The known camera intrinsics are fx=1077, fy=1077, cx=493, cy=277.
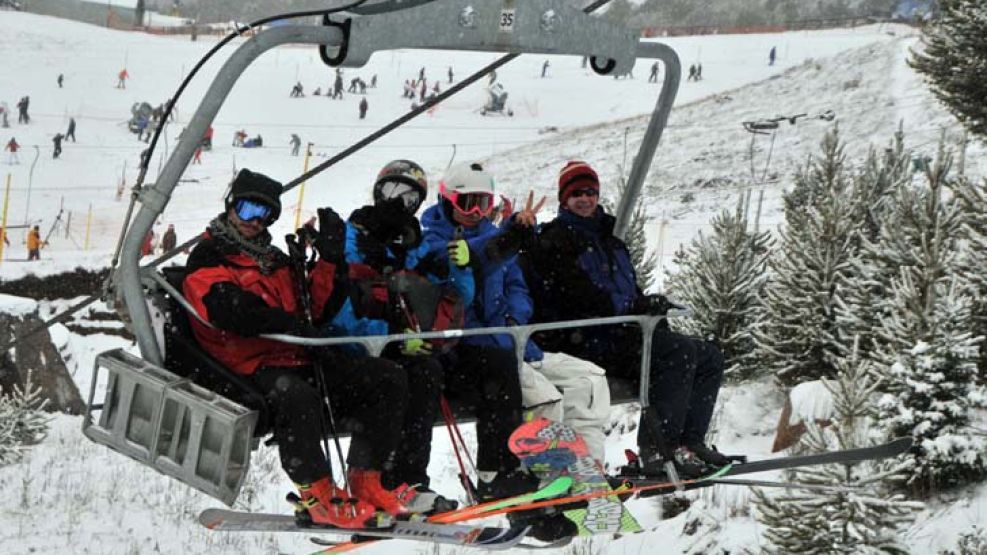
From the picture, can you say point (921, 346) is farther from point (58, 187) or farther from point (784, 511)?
point (58, 187)

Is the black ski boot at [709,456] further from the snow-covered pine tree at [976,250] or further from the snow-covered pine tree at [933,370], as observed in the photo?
the snow-covered pine tree at [976,250]

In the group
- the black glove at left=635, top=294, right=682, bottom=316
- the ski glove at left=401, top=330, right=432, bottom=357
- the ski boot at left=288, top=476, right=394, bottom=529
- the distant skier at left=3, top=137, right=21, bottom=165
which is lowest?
the distant skier at left=3, top=137, right=21, bottom=165

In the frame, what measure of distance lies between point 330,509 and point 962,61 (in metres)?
12.5

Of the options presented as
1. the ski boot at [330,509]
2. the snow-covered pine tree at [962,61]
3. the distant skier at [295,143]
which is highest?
the snow-covered pine tree at [962,61]

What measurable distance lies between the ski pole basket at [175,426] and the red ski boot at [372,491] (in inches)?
21.9

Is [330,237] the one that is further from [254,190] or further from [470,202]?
[470,202]

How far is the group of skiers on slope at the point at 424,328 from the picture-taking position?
14.1ft

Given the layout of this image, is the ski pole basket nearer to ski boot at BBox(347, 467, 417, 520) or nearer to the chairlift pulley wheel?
ski boot at BBox(347, 467, 417, 520)

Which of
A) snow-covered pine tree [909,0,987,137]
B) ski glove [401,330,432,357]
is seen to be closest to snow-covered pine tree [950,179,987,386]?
snow-covered pine tree [909,0,987,137]

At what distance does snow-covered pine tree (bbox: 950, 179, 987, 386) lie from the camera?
10.1 metres

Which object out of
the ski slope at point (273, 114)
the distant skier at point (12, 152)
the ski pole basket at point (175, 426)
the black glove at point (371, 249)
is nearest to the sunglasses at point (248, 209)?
the black glove at point (371, 249)

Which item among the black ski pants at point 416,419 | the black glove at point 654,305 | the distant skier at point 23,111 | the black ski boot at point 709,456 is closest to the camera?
the black ski pants at point 416,419

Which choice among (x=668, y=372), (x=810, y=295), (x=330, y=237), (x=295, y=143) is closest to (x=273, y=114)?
(x=295, y=143)

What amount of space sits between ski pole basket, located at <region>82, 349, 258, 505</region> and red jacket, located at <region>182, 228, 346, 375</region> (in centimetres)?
24
